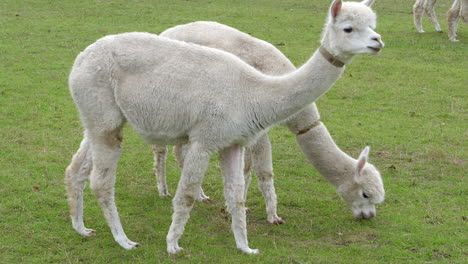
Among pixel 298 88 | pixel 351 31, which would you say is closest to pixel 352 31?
pixel 351 31

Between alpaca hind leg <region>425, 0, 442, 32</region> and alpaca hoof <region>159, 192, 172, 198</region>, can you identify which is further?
alpaca hind leg <region>425, 0, 442, 32</region>

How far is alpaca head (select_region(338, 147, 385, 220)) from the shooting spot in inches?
207

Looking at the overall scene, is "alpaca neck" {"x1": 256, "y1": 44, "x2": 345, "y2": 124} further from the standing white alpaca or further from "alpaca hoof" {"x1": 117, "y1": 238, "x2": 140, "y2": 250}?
the standing white alpaca

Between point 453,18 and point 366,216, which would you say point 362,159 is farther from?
point 453,18

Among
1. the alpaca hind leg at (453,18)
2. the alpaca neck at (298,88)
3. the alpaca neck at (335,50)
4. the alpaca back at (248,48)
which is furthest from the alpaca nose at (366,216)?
the alpaca hind leg at (453,18)

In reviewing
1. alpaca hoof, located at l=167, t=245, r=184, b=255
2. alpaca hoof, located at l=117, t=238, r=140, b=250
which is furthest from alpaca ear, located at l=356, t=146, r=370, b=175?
alpaca hoof, located at l=117, t=238, r=140, b=250

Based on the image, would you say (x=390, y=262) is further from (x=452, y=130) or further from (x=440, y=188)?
(x=452, y=130)

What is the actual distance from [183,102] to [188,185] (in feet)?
2.13

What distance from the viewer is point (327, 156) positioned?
17.9 feet

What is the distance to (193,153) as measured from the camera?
4461 mm

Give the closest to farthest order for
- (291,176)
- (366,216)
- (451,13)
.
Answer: (366,216) → (291,176) → (451,13)

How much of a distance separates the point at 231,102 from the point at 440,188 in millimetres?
3024

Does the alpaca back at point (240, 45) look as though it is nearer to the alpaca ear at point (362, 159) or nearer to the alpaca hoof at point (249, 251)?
the alpaca ear at point (362, 159)

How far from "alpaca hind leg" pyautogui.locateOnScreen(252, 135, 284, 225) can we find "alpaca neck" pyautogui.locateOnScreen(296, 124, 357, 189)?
0.35 m
